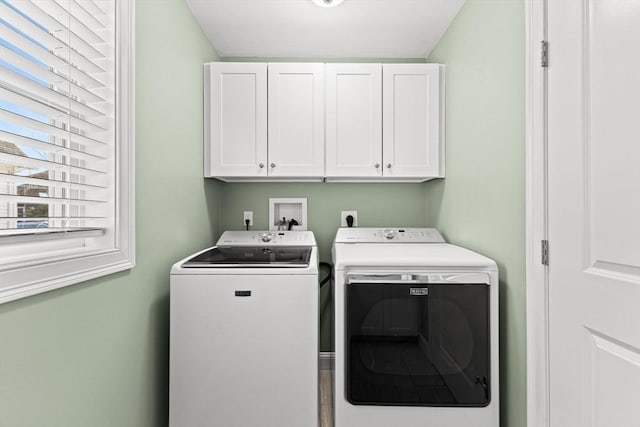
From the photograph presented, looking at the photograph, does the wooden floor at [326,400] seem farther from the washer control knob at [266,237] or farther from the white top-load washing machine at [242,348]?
the washer control knob at [266,237]

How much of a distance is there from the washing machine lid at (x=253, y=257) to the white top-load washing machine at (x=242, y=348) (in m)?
0.04

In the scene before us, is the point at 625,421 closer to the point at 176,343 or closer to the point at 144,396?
the point at 176,343

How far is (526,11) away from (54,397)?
2.06 metres

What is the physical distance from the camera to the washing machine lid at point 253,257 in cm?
158

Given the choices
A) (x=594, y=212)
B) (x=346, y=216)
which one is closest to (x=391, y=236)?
(x=346, y=216)

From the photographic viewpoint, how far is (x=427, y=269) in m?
1.54

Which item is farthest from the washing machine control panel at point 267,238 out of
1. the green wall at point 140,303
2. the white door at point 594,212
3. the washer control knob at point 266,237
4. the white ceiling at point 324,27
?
the white door at point 594,212

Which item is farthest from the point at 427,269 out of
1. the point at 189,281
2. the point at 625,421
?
the point at 189,281

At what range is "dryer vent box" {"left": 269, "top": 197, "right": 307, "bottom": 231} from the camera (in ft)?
8.52

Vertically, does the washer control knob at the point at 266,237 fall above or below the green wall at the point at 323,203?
below

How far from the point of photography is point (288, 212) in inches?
103

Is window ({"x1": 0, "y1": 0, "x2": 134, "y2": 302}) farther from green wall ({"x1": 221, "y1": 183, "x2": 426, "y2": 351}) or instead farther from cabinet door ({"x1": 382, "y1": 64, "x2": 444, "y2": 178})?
cabinet door ({"x1": 382, "y1": 64, "x2": 444, "y2": 178})

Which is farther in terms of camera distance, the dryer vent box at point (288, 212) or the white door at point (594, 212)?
the dryer vent box at point (288, 212)

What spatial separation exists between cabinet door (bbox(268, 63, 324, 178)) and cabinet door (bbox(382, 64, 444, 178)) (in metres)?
0.44
